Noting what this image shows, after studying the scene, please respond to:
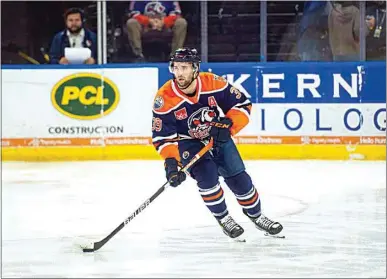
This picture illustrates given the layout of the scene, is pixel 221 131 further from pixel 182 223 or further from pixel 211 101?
pixel 182 223

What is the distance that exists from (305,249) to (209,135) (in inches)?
29.7

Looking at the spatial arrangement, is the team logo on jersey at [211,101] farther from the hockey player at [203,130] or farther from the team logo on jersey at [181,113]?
the team logo on jersey at [181,113]

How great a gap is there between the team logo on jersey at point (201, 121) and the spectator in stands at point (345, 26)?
4.34m

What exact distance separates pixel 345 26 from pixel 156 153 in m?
2.29

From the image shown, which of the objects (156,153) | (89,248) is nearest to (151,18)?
(156,153)

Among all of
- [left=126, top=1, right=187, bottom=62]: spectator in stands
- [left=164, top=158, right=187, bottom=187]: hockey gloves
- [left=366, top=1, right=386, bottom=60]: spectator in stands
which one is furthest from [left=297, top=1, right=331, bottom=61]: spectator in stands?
[left=164, top=158, right=187, bottom=187]: hockey gloves

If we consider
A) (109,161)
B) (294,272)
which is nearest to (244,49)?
(109,161)

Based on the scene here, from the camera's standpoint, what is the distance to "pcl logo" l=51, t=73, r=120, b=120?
8.20m

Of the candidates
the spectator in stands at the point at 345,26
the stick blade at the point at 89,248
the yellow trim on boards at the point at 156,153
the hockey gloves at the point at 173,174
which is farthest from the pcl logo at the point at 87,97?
the stick blade at the point at 89,248

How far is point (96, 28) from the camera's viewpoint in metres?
8.62

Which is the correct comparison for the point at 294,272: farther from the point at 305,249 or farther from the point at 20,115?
the point at 20,115

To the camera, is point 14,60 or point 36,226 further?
point 14,60

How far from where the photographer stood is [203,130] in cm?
448

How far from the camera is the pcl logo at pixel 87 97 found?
8195 millimetres
